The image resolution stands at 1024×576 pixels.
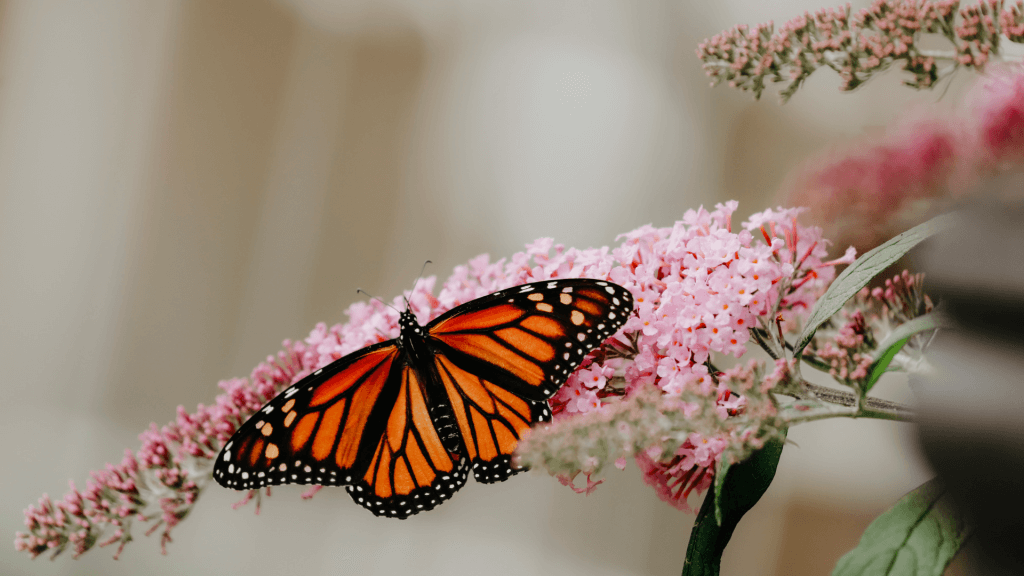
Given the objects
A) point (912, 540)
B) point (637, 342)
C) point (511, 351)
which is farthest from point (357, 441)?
point (912, 540)

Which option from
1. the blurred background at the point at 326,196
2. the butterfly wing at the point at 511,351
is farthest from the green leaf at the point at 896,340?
the blurred background at the point at 326,196

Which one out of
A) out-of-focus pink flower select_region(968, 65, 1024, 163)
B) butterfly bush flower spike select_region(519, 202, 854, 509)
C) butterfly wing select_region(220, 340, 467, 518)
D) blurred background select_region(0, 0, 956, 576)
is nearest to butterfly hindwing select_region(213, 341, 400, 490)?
butterfly wing select_region(220, 340, 467, 518)

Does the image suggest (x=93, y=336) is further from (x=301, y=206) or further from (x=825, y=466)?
(x=825, y=466)

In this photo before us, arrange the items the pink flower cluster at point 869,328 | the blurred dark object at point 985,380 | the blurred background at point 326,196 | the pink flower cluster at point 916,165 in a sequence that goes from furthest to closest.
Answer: the blurred background at point 326,196, the pink flower cluster at point 916,165, the pink flower cluster at point 869,328, the blurred dark object at point 985,380

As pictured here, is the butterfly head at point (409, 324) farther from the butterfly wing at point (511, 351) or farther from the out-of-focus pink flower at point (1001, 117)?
the out-of-focus pink flower at point (1001, 117)

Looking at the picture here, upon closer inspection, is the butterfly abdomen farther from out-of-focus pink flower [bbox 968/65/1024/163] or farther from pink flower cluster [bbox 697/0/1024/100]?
out-of-focus pink flower [bbox 968/65/1024/163]
